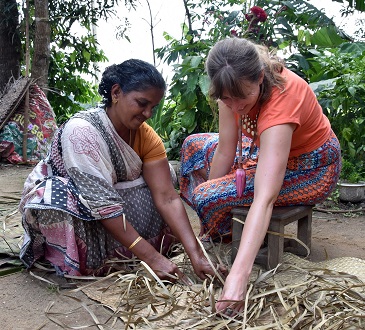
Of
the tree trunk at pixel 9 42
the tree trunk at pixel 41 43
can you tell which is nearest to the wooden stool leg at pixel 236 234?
the tree trunk at pixel 41 43

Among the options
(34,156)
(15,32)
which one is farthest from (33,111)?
(15,32)

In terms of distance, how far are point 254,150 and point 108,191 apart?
864mm

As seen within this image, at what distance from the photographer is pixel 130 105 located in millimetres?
2137

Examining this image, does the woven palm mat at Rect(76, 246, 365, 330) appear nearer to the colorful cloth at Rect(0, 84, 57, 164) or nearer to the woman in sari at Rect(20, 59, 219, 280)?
the woman in sari at Rect(20, 59, 219, 280)

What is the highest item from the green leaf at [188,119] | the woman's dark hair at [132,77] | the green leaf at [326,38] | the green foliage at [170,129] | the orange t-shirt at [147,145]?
the green leaf at [326,38]

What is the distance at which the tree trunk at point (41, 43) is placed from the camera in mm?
5938

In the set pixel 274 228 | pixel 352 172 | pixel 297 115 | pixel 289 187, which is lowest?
pixel 352 172

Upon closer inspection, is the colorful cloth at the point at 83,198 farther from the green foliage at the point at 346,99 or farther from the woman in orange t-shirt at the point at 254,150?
the green foliage at the point at 346,99

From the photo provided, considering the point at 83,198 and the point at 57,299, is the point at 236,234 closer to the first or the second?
the point at 83,198

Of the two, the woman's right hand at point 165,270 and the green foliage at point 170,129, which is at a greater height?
the green foliage at point 170,129

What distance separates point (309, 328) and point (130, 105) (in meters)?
1.11

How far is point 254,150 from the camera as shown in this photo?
2.61 metres

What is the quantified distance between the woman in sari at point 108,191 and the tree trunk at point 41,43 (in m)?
3.84

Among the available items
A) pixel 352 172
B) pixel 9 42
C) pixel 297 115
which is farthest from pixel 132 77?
pixel 9 42
